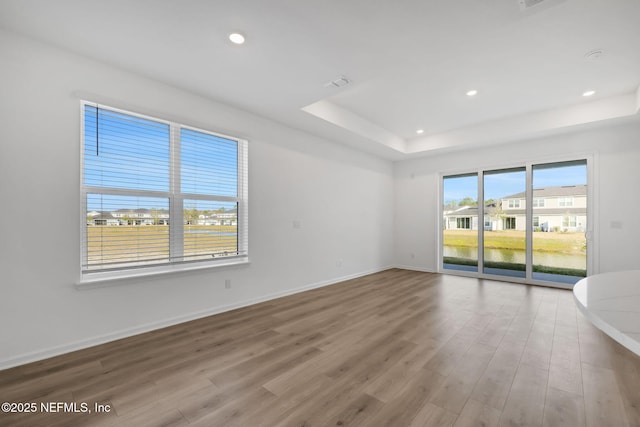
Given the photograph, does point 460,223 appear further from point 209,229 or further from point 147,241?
point 147,241

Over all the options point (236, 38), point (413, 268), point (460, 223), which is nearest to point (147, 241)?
point (236, 38)

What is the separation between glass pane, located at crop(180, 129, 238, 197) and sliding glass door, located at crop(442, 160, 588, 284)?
16.0 ft

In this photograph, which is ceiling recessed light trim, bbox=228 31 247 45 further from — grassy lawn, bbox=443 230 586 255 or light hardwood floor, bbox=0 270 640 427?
grassy lawn, bbox=443 230 586 255

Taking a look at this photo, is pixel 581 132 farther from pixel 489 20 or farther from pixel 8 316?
pixel 8 316

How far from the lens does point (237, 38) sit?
95.6 inches

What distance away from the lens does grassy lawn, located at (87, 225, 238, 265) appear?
2.79 meters

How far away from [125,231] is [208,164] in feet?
4.14

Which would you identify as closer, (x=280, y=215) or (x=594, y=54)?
(x=594, y=54)

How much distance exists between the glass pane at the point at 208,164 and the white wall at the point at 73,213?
0.66 ft

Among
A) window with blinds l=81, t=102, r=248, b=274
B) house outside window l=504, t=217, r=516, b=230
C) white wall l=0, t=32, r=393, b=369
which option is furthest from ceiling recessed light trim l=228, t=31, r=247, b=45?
house outside window l=504, t=217, r=516, b=230

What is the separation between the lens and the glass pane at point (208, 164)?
3.43 meters

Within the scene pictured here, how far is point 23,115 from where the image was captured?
7.80 ft

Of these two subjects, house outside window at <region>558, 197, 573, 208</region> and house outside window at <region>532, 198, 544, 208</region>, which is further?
house outside window at <region>532, 198, 544, 208</region>

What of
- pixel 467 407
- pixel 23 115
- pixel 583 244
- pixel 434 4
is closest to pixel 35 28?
pixel 23 115
